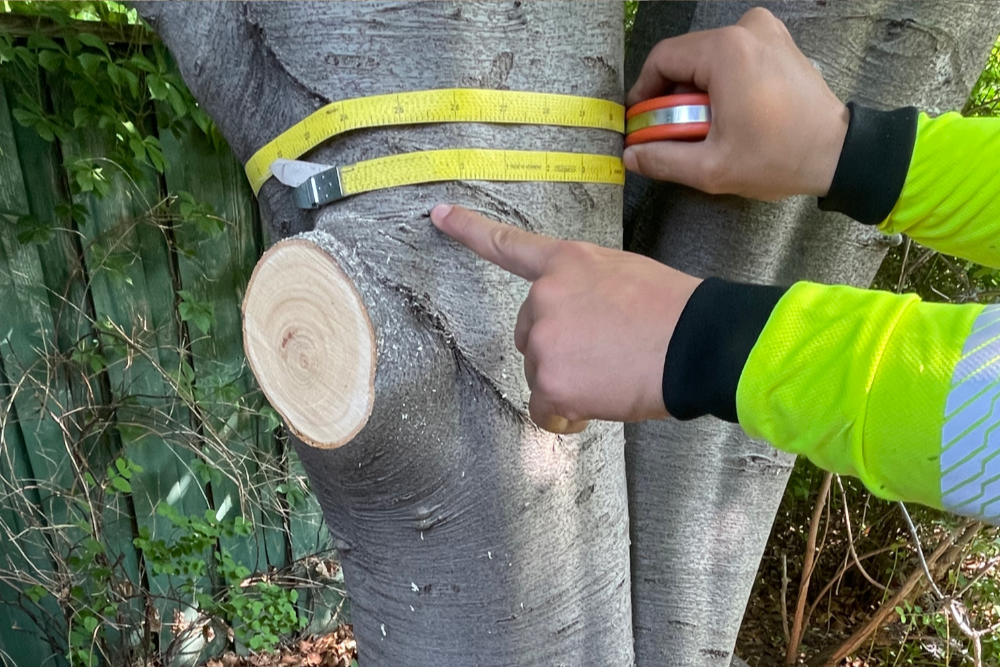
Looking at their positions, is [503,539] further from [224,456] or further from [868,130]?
[224,456]

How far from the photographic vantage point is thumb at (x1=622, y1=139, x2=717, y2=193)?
0.88m

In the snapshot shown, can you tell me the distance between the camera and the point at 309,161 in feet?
2.68

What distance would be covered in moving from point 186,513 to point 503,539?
1.78 metres

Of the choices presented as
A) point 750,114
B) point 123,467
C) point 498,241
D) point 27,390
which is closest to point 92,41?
point 27,390

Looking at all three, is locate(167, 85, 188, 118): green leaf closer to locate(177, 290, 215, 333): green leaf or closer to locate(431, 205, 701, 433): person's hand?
locate(177, 290, 215, 333): green leaf

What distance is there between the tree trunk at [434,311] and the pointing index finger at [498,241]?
0.02 m

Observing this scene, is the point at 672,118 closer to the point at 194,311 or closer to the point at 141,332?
the point at 194,311

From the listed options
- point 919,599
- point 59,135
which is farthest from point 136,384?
point 919,599

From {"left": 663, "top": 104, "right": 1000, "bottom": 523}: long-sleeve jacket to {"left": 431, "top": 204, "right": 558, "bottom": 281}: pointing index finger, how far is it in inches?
6.9

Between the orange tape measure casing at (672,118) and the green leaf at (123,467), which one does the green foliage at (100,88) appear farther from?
the orange tape measure casing at (672,118)

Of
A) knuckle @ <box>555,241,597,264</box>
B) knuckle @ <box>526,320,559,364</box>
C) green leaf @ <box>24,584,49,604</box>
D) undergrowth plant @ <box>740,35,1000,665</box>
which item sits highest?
knuckle @ <box>555,241,597,264</box>

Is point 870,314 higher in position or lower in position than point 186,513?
higher

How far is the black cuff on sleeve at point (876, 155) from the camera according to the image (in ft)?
2.94

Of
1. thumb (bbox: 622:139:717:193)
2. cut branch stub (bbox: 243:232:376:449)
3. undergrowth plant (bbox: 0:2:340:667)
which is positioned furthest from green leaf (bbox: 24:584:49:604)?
thumb (bbox: 622:139:717:193)
